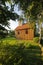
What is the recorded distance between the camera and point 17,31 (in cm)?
6456

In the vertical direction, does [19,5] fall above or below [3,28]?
above

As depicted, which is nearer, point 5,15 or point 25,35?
point 5,15

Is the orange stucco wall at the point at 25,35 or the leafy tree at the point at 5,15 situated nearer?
the leafy tree at the point at 5,15

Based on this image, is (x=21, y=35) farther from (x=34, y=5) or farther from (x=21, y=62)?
(x=21, y=62)

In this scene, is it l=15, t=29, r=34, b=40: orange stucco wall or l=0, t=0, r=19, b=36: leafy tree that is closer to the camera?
l=0, t=0, r=19, b=36: leafy tree

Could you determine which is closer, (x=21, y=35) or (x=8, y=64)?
(x=8, y=64)

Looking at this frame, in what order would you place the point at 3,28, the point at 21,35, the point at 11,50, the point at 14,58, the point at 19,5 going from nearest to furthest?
the point at 3,28
the point at 14,58
the point at 11,50
the point at 19,5
the point at 21,35

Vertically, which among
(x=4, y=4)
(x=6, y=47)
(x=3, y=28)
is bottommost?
(x=6, y=47)

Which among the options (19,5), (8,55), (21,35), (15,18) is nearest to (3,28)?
(15,18)

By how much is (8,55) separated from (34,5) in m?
5.24

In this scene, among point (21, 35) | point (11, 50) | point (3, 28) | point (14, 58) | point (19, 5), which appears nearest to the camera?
point (3, 28)

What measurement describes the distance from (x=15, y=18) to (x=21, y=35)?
48438mm

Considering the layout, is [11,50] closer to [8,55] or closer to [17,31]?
[8,55]

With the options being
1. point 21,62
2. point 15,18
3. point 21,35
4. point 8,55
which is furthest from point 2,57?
point 21,35
